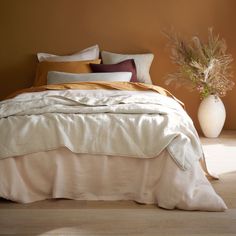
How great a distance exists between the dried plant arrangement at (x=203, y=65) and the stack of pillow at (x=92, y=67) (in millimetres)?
362

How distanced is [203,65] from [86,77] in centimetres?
141

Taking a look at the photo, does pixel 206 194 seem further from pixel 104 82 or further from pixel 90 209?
pixel 104 82

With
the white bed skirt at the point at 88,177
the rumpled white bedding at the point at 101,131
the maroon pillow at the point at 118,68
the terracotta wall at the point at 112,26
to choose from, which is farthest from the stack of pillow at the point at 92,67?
the white bed skirt at the point at 88,177

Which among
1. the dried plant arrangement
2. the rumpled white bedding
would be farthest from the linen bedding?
the dried plant arrangement

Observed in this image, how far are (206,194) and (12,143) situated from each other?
1.37 meters

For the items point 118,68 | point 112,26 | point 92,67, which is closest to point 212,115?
point 118,68

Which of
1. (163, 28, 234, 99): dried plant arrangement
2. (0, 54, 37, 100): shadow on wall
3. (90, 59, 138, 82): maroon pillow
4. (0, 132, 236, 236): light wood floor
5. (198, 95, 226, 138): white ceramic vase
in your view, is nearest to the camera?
(0, 132, 236, 236): light wood floor

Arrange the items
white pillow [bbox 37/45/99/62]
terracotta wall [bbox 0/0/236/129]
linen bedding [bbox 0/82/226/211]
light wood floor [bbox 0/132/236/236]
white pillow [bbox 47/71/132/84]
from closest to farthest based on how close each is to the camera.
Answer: light wood floor [bbox 0/132/236/236], linen bedding [bbox 0/82/226/211], white pillow [bbox 47/71/132/84], white pillow [bbox 37/45/99/62], terracotta wall [bbox 0/0/236/129]

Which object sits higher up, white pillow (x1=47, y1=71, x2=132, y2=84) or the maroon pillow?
the maroon pillow

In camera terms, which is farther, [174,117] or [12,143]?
[174,117]

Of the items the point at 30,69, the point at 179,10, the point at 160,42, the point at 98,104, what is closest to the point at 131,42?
the point at 160,42

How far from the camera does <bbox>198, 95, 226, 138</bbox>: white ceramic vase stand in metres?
4.73

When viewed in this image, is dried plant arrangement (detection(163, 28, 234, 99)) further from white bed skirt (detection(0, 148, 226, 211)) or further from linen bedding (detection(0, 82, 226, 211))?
white bed skirt (detection(0, 148, 226, 211))

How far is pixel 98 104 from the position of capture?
3066mm
